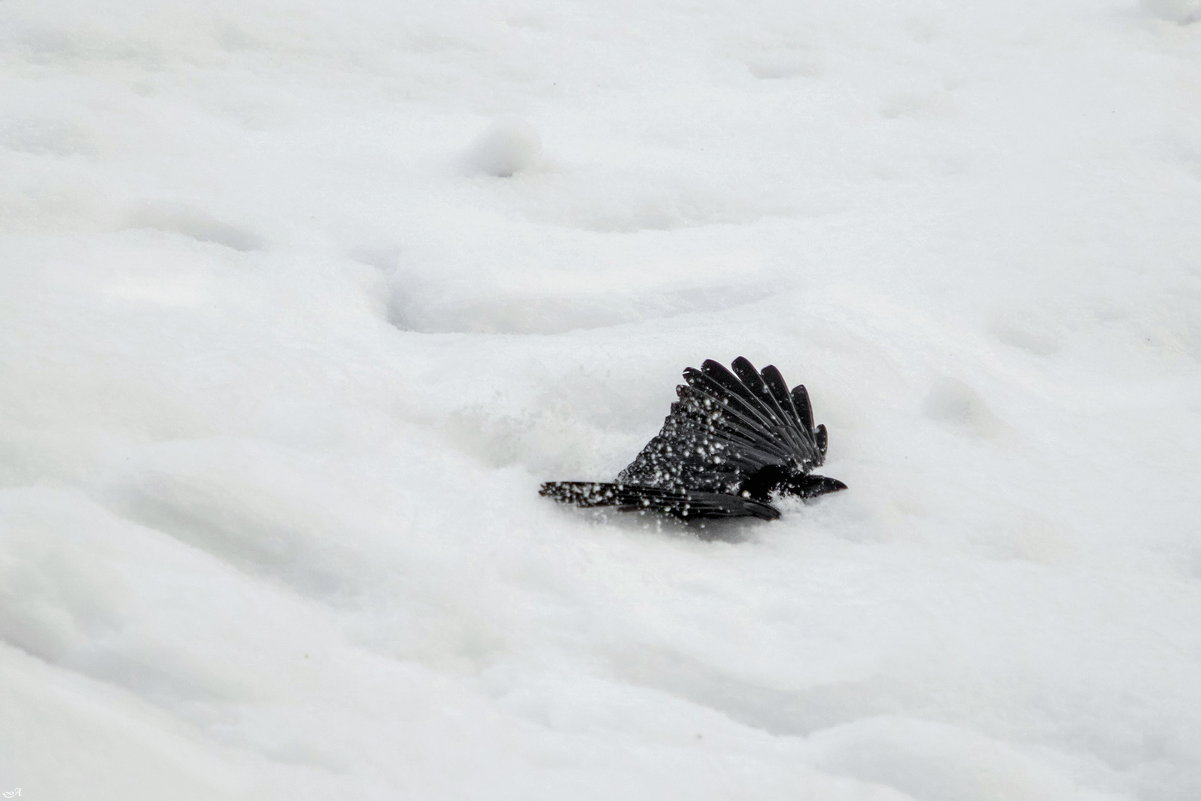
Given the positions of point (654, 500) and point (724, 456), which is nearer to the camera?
point (654, 500)

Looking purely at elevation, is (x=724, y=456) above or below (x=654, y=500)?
above

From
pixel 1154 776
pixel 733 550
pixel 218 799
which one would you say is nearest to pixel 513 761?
pixel 218 799

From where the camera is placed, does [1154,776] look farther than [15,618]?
Yes

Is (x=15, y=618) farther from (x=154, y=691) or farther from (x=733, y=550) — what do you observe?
(x=733, y=550)

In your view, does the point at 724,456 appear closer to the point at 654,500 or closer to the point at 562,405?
the point at 654,500

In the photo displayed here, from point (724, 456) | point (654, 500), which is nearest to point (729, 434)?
point (724, 456)

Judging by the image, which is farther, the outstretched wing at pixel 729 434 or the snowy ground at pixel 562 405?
the outstretched wing at pixel 729 434
